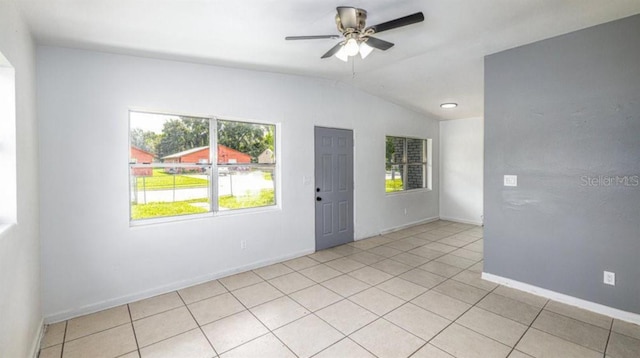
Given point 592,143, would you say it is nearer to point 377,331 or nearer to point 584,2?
point 584,2

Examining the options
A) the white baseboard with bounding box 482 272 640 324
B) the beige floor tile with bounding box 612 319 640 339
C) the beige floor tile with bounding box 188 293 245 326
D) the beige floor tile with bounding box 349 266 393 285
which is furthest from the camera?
the beige floor tile with bounding box 349 266 393 285

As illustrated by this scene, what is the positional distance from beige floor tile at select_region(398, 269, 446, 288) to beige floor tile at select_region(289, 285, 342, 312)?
1.02 metres

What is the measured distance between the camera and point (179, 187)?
3352 mm

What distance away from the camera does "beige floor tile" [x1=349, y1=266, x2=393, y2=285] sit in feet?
11.3

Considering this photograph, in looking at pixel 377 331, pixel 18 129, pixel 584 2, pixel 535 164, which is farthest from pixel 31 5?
pixel 535 164

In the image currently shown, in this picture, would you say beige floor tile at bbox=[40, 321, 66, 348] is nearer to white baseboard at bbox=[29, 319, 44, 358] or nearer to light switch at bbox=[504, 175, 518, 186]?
white baseboard at bbox=[29, 319, 44, 358]

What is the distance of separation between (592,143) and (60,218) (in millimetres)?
5107

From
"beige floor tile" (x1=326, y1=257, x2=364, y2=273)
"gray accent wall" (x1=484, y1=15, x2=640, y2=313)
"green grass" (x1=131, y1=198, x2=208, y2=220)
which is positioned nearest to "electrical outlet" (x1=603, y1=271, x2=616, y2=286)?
"gray accent wall" (x1=484, y1=15, x2=640, y2=313)

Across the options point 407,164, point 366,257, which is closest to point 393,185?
point 407,164

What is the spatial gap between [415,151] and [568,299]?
164 inches

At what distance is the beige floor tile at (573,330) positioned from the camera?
88.4 inches

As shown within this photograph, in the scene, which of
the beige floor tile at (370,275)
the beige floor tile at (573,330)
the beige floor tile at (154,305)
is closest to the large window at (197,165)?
the beige floor tile at (154,305)

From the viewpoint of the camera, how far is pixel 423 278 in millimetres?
3500

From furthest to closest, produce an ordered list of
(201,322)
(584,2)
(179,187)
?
(179,187)
(201,322)
(584,2)
